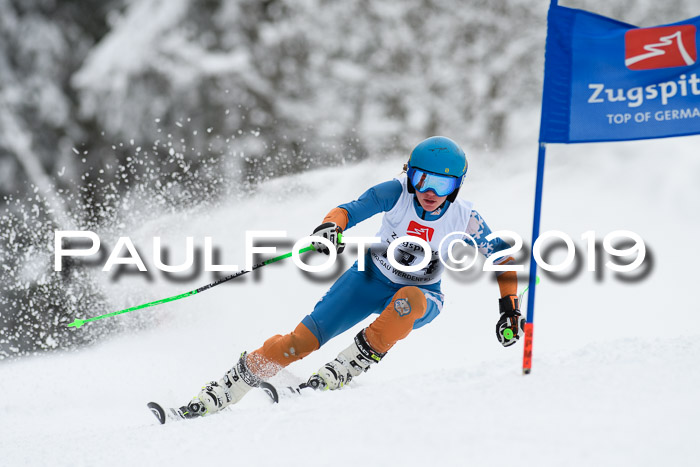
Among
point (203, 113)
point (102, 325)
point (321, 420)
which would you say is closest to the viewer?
point (321, 420)

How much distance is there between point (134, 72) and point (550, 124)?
342 inches

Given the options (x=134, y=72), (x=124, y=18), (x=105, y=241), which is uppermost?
(x=124, y=18)

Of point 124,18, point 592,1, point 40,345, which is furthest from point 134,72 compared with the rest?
point 592,1

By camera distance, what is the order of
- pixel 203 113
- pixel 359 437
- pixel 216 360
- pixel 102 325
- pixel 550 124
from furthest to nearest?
pixel 203 113
pixel 102 325
pixel 216 360
pixel 550 124
pixel 359 437

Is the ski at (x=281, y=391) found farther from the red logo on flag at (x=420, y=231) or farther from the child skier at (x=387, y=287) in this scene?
the red logo on flag at (x=420, y=231)

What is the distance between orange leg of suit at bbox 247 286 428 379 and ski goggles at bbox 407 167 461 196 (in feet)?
1.59

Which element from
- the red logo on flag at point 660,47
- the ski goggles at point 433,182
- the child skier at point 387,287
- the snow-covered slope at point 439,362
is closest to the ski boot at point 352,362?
the child skier at point 387,287

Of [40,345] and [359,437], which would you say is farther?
[40,345]

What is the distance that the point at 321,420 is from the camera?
2277mm

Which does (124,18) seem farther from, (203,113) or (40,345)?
(40,345)

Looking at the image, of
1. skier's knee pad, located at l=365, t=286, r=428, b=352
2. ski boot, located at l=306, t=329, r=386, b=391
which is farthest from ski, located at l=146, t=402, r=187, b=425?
skier's knee pad, located at l=365, t=286, r=428, b=352

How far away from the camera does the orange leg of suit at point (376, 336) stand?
3.14 m

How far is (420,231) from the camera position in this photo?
10.9 ft

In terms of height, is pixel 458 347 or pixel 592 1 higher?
pixel 592 1
